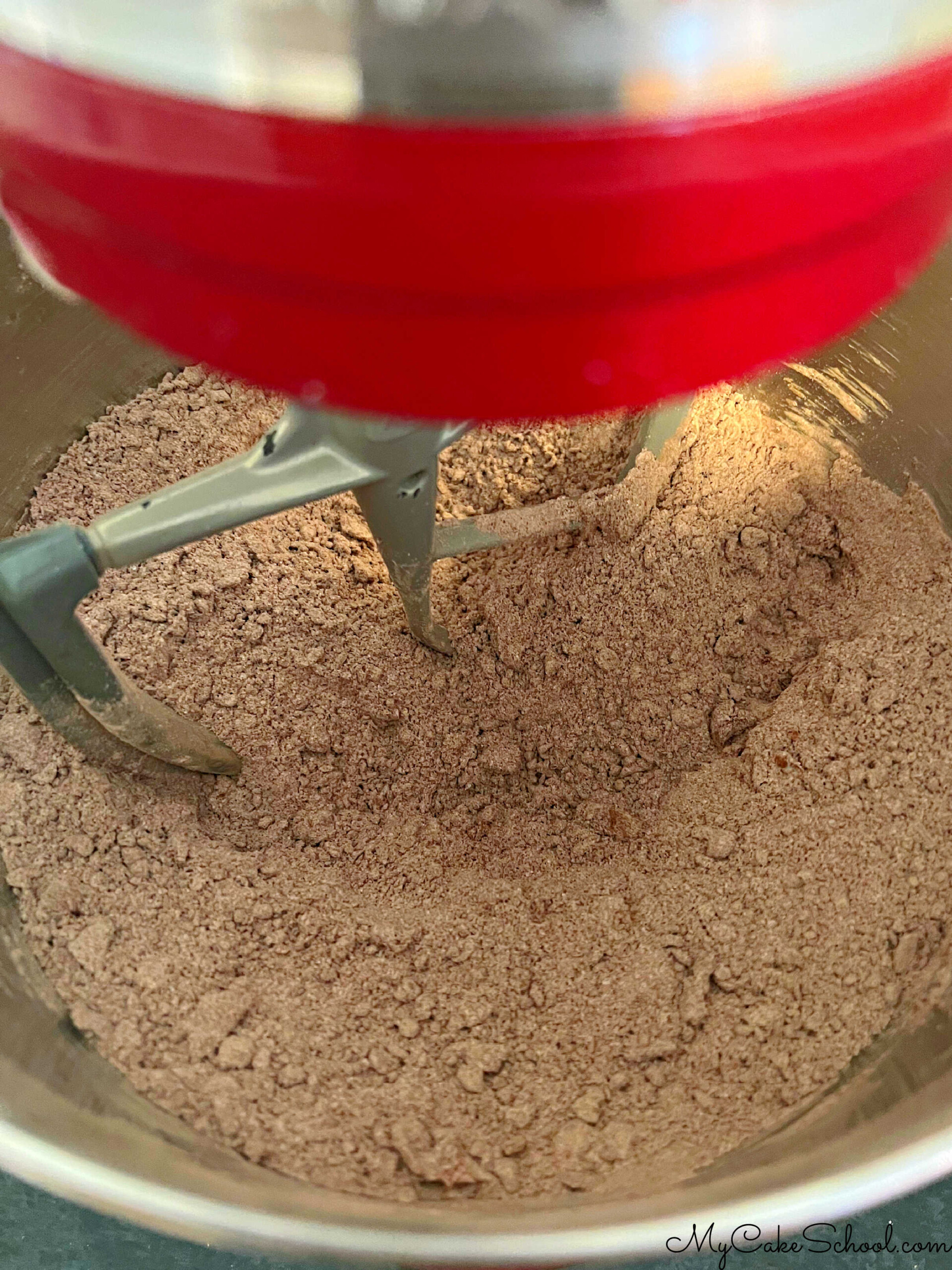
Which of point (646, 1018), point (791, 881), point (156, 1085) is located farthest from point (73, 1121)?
point (791, 881)

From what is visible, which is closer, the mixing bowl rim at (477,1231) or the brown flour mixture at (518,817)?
the mixing bowl rim at (477,1231)

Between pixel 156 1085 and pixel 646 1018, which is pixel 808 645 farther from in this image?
pixel 156 1085

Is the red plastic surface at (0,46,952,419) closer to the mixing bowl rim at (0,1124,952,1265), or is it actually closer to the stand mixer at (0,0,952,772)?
the stand mixer at (0,0,952,772)

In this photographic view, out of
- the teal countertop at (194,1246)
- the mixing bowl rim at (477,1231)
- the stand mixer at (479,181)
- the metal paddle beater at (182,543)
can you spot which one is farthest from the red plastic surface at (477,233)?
the teal countertop at (194,1246)

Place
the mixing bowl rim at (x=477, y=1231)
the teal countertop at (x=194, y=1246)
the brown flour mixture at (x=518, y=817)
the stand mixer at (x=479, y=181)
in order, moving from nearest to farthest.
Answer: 1. the stand mixer at (x=479, y=181)
2. the mixing bowl rim at (x=477, y=1231)
3. the brown flour mixture at (x=518, y=817)
4. the teal countertop at (x=194, y=1246)

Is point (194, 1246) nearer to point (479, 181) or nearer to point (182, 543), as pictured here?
point (182, 543)

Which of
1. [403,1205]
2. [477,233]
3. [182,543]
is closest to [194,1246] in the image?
[403,1205]

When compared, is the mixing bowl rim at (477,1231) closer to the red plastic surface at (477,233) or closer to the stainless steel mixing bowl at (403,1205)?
the stainless steel mixing bowl at (403,1205)
